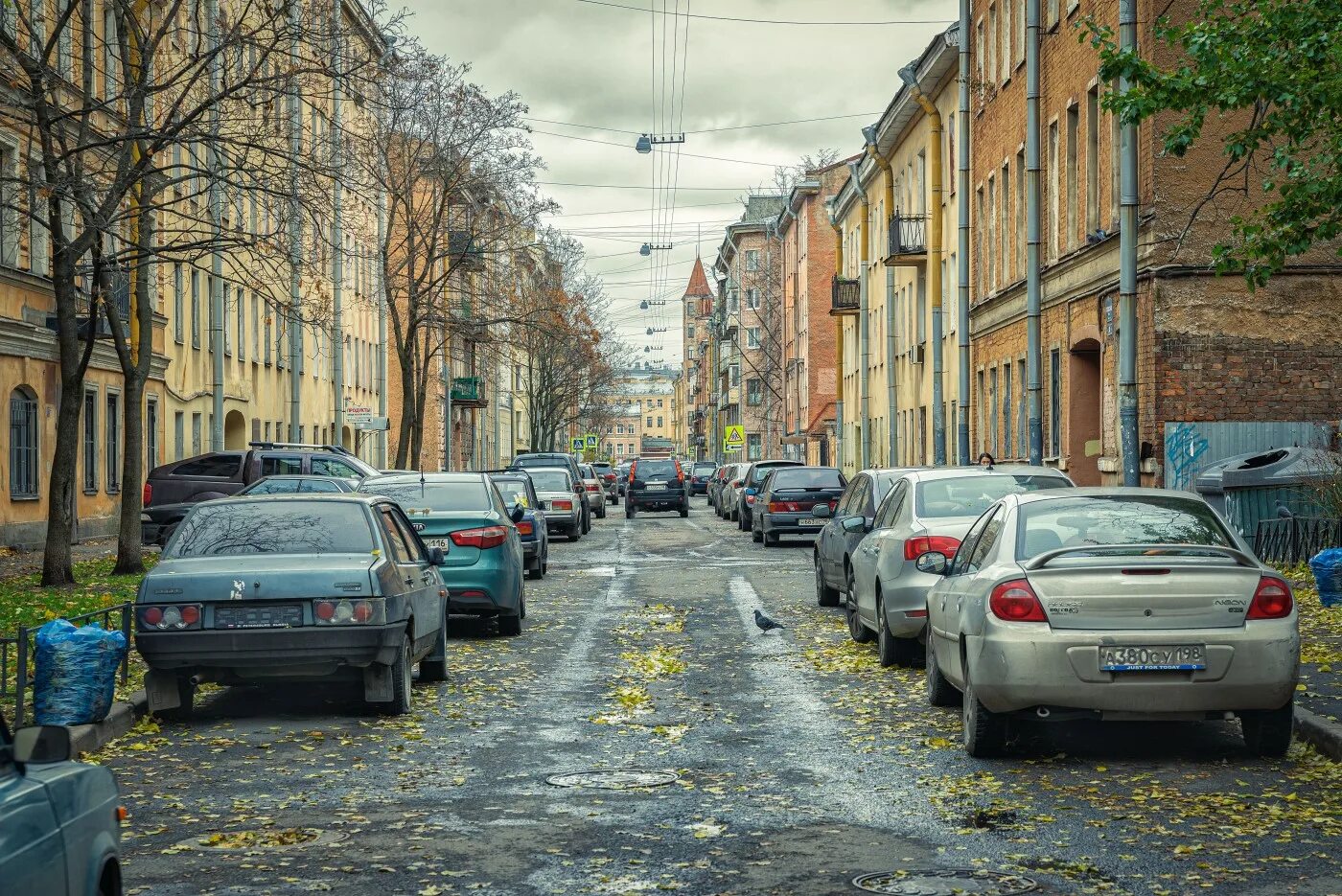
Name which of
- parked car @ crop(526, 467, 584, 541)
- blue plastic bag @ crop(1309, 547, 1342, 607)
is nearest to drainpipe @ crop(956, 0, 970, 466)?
parked car @ crop(526, 467, 584, 541)

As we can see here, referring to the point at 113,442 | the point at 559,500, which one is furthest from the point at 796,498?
the point at 113,442

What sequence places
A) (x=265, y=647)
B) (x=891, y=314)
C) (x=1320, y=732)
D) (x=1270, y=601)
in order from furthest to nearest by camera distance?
(x=891, y=314) → (x=265, y=647) → (x=1320, y=732) → (x=1270, y=601)

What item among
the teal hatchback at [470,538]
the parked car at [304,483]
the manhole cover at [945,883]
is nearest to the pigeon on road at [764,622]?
the teal hatchback at [470,538]

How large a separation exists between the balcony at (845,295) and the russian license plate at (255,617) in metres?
50.9

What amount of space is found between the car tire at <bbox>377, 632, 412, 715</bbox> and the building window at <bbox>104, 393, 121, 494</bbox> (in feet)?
Answer: 87.7

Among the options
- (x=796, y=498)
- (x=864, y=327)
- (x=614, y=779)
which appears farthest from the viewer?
(x=864, y=327)

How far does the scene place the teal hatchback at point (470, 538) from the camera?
1677 cm

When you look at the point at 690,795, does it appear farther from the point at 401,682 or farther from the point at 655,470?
the point at 655,470

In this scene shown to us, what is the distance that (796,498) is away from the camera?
35.1 m

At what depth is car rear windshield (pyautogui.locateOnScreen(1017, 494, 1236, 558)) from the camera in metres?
9.87

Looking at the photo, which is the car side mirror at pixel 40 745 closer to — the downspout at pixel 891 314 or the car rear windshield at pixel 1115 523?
the car rear windshield at pixel 1115 523

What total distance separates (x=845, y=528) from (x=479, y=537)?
3440 millimetres

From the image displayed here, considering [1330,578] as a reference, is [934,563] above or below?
above

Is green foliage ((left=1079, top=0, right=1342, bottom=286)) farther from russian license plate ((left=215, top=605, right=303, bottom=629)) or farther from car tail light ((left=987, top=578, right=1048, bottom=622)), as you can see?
russian license plate ((left=215, top=605, right=303, bottom=629))
